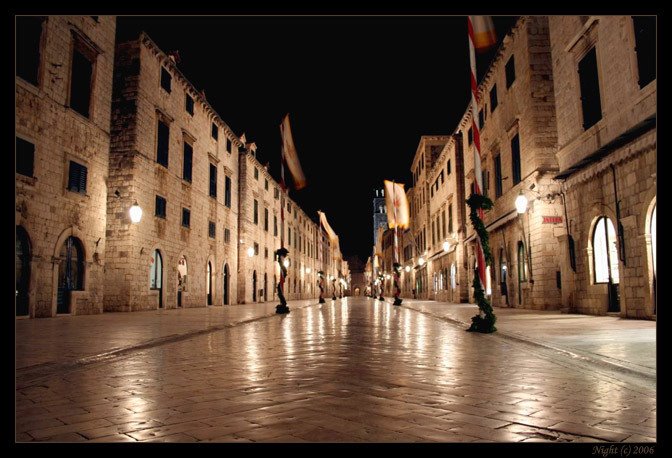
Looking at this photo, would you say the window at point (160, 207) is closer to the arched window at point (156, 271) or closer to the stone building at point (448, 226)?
the arched window at point (156, 271)

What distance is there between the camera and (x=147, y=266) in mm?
21875

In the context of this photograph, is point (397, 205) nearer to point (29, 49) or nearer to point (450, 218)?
point (450, 218)

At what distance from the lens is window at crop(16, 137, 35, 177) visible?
1477cm

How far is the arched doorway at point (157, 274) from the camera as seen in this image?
2255 centimetres

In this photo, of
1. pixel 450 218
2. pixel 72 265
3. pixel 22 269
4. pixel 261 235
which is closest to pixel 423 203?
pixel 450 218

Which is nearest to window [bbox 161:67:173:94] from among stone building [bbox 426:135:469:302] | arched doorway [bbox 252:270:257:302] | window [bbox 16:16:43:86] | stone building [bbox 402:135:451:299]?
window [bbox 16:16:43:86]

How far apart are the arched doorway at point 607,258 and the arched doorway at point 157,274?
1770 centimetres

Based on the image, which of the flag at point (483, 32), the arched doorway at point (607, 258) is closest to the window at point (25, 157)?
the flag at point (483, 32)

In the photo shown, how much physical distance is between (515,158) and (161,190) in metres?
16.2

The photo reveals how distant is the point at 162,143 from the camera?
958 inches

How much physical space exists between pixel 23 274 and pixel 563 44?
1874 cm

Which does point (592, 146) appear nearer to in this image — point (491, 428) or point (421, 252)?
point (491, 428)

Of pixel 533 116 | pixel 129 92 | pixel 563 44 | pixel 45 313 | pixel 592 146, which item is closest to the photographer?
pixel 592 146
